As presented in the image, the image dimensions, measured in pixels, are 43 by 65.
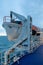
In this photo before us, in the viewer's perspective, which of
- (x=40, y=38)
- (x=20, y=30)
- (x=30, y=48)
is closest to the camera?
(x=30, y=48)

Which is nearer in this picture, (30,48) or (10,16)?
(30,48)

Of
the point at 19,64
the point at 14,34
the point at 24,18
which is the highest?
the point at 24,18

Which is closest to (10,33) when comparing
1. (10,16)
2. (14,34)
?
(14,34)

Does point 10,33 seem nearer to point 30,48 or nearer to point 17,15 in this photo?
point 17,15

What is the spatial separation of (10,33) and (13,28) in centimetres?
29

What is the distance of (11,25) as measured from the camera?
7.46 metres

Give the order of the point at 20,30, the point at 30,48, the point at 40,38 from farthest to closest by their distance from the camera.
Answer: the point at 40,38 → the point at 20,30 → the point at 30,48

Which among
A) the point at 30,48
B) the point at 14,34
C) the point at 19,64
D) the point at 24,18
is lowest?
the point at 19,64

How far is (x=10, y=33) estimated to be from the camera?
762 cm

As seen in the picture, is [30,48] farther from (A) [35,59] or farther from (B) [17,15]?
(B) [17,15]

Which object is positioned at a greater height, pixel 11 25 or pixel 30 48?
pixel 11 25

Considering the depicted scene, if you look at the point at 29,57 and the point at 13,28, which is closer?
the point at 29,57

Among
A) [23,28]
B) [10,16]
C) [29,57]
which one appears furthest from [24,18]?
[29,57]

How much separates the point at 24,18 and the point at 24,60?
5.77 ft
